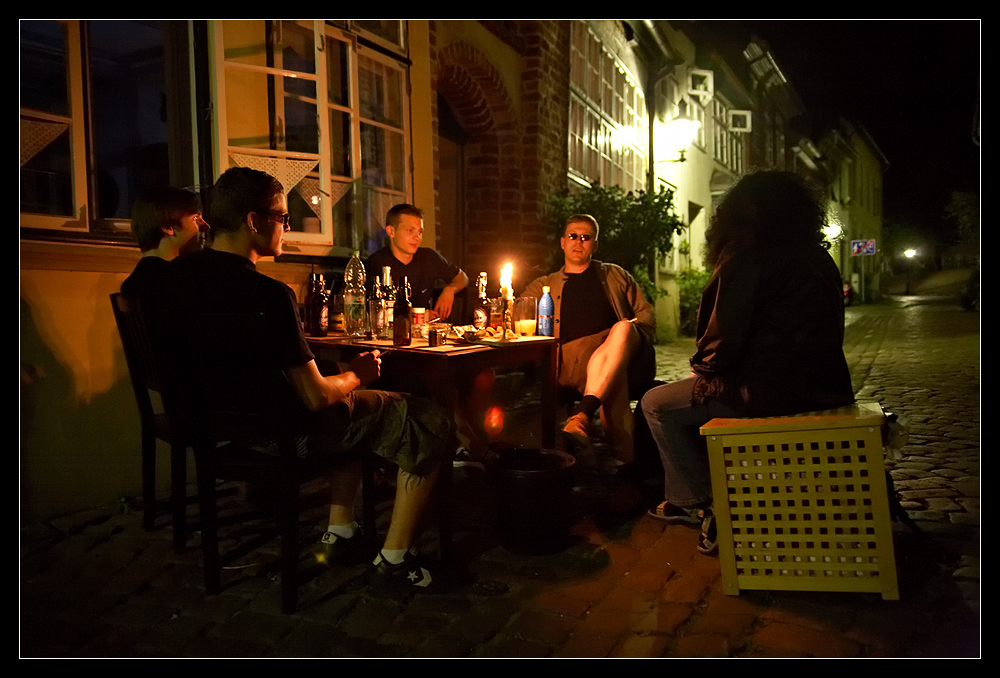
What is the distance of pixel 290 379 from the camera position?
8.48ft

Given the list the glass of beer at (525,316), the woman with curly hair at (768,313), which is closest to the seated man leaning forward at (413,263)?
the glass of beer at (525,316)

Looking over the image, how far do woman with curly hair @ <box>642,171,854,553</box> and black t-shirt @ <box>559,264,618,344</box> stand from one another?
1.46 metres

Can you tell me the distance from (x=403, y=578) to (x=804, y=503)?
1.53 m

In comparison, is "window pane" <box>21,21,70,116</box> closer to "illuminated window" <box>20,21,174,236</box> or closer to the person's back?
"illuminated window" <box>20,21,174,236</box>

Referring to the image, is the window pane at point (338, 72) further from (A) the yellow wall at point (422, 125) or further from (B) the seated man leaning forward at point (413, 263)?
(B) the seated man leaning forward at point (413, 263)

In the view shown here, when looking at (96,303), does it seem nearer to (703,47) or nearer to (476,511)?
(476,511)

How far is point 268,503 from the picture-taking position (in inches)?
149

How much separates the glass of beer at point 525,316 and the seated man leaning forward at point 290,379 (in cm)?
125

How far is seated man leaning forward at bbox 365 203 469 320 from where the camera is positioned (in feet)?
16.3

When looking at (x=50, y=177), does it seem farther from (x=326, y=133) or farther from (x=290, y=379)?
(x=290, y=379)

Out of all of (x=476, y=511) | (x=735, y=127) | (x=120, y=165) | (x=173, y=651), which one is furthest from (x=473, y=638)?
(x=735, y=127)

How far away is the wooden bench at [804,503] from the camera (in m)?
2.61

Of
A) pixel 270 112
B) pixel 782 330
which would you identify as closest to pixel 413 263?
pixel 270 112

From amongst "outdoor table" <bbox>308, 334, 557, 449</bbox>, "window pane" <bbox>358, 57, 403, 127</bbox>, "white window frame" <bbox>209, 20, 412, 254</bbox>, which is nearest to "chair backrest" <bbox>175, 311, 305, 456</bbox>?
"outdoor table" <bbox>308, 334, 557, 449</bbox>
